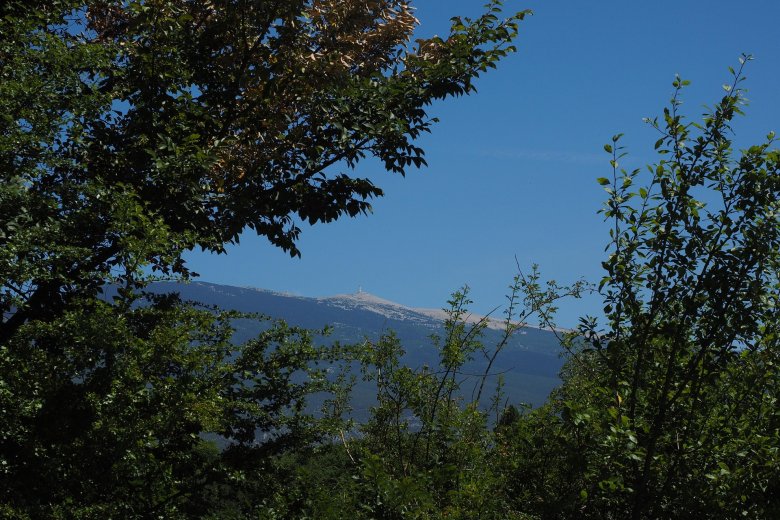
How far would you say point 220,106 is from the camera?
1109 centimetres

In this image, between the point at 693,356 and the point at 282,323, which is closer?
the point at 693,356

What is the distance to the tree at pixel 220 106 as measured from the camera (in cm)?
859

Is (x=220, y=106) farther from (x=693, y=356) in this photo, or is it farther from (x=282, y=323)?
(x=693, y=356)

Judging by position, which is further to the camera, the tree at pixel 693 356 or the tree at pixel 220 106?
the tree at pixel 220 106

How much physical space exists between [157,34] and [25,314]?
400 cm

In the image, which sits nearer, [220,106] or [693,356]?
[693,356]

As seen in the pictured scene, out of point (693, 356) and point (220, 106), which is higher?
point (220, 106)

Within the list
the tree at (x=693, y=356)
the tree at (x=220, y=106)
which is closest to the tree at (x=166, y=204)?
the tree at (x=220, y=106)

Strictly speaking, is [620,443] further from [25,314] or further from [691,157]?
[25,314]

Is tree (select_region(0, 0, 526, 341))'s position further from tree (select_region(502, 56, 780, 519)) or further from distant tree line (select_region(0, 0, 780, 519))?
tree (select_region(502, 56, 780, 519))

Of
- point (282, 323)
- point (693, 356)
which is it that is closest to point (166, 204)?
point (282, 323)

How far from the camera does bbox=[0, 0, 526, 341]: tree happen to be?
8.59 meters

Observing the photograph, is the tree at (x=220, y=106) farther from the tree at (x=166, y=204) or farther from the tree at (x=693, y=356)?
the tree at (x=693, y=356)

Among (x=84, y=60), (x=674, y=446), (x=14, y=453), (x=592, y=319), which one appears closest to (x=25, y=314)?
(x=14, y=453)
